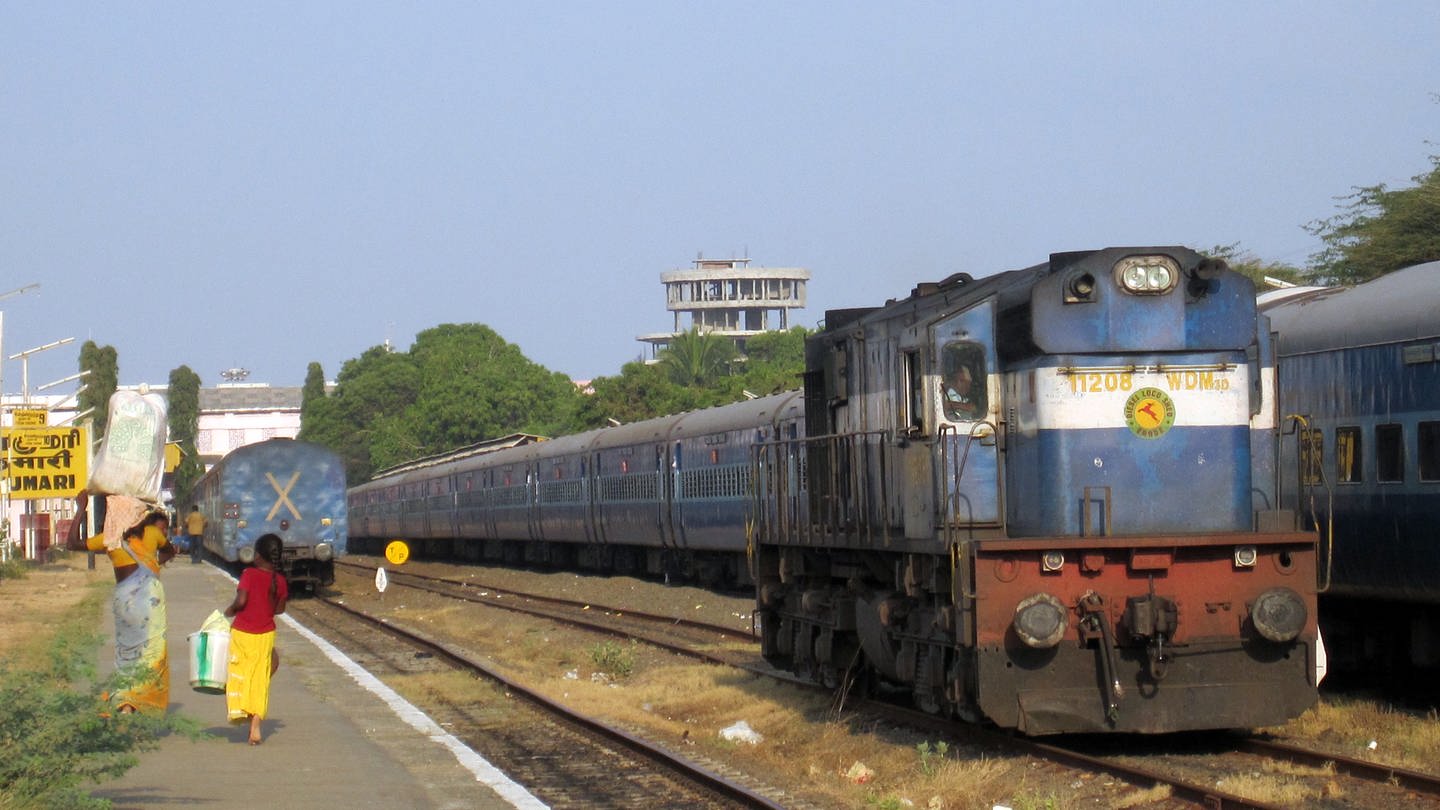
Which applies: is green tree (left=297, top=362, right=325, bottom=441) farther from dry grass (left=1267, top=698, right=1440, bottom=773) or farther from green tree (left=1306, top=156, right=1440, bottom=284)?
dry grass (left=1267, top=698, right=1440, bottom=773)

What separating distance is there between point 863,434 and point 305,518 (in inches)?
946

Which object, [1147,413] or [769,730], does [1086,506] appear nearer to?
[1147,413]

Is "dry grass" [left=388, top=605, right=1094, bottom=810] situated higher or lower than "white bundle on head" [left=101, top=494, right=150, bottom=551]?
lower

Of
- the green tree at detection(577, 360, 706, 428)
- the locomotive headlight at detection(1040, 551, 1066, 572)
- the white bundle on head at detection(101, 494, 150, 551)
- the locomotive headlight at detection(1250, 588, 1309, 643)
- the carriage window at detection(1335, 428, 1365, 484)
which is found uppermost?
the green tree at detection(577, 360, 706, 428)

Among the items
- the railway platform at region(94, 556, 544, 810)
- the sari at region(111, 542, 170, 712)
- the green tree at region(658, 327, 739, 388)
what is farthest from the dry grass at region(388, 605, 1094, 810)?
the green tree at region(658, 327, 739, 388)

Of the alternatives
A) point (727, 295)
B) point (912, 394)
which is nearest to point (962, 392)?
point (912, 394)

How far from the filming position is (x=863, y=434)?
12633 millimetres

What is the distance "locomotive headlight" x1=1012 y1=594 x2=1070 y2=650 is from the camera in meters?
10.5

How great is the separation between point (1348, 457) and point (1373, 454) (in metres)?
0.36

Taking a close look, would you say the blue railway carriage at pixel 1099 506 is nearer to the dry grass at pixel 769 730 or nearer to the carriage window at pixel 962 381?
the carriage window at pixel 962 381

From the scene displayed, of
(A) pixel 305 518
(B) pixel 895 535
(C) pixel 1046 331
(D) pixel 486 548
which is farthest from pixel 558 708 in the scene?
(D) pixel 486 548

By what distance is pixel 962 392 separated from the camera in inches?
448

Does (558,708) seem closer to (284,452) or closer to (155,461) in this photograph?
(155,461)

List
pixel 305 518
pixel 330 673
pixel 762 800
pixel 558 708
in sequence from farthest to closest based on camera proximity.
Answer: pixel 305 518
pixel 330 673
pixel 558 708
pixel 762 800
